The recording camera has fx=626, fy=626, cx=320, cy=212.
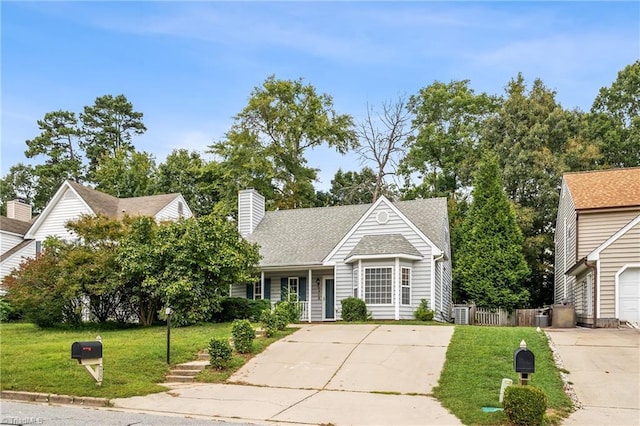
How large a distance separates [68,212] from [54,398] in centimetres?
2035

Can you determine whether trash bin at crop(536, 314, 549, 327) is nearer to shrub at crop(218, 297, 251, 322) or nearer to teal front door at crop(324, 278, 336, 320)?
teal front door at crop(324, 278, 336, 320)

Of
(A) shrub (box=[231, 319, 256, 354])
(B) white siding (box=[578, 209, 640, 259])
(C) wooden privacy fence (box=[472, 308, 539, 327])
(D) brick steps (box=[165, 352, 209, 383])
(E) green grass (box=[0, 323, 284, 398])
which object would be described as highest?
(B) white siding (box=[578, 209, 640, 259])

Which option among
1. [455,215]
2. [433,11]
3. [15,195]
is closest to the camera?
[433,11]

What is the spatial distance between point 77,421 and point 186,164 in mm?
37182

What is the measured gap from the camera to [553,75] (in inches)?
1492

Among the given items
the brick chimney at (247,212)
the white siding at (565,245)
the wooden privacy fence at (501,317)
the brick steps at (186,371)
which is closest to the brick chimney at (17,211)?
the brick chimney at (247,212)

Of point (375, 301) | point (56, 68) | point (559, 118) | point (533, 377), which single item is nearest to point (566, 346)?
point (533, 377)

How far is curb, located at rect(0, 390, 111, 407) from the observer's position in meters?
11.5

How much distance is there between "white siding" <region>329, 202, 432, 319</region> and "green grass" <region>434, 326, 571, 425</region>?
6422 mm

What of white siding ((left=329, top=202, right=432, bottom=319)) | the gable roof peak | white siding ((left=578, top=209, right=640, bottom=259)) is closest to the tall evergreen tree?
the gable roof peak

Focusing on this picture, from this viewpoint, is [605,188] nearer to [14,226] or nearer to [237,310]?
[237,310]

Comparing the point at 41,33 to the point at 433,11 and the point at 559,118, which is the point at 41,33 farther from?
the point at 559,118

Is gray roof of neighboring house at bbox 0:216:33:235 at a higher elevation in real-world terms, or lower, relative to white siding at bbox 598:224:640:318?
higher

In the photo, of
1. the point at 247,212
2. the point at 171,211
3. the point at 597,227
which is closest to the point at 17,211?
the point at 171,211
